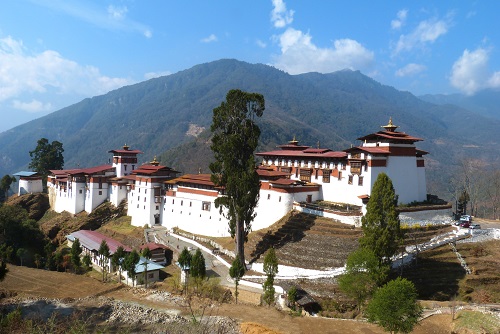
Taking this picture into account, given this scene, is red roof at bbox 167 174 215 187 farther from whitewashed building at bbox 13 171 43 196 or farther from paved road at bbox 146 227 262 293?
whitewashed building at bbox 13 171 43 196

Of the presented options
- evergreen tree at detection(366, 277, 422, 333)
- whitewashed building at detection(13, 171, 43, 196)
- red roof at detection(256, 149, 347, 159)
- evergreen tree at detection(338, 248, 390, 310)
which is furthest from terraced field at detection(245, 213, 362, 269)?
Answer: whitewashed building at detection(13, 171, 43, 196)

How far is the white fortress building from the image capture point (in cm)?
3719

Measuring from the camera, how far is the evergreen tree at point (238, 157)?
32562 mm

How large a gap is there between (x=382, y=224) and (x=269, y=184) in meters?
15.0

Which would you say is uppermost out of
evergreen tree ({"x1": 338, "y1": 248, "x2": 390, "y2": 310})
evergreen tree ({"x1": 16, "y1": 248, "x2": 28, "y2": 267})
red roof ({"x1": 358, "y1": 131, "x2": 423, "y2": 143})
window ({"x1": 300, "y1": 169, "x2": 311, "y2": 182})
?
red roof ({"x1": 358, "y1": 131, "x2": 423, "y2": 143})

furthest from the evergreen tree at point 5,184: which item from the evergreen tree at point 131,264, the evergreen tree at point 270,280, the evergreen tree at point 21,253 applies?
the evergreen tree at point 270,280

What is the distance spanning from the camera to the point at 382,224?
26.5m

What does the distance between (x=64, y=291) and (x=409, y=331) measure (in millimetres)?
22819

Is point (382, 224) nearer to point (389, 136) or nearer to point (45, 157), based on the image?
point (389, 136)

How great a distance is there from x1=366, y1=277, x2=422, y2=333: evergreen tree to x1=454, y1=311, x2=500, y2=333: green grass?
3.29 m

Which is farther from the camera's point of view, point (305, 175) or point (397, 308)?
point (305, 175)

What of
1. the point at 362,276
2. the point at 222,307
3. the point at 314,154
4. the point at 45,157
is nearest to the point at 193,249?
the point at 314,154

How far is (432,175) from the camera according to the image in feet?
498

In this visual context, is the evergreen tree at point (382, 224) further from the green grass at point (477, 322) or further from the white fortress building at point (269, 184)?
the white fortress building at point (269, 184)
